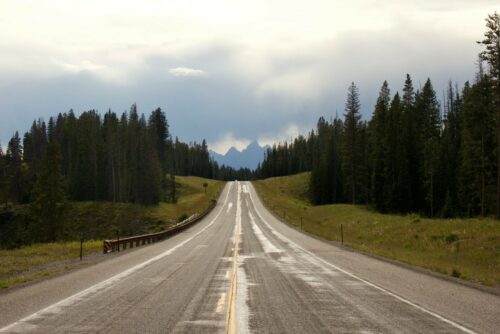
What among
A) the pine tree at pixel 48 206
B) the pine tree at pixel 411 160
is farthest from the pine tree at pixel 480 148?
the pine tree at pixel 48 206

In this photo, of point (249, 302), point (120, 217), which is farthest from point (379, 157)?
point (249, 302)

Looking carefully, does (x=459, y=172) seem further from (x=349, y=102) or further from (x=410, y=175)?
(x=349, y=102)

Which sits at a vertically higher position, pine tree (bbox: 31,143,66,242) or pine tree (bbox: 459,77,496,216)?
pine tree (bbox: 459,77,496,216)

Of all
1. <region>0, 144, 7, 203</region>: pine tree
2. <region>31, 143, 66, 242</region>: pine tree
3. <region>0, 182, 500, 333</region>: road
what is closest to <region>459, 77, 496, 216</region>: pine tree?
<region>0, 182, 500, 333</region>: road

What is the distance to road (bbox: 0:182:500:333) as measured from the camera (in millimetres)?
8539

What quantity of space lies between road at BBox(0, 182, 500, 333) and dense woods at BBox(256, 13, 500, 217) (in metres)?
32.5

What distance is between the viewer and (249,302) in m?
11.0

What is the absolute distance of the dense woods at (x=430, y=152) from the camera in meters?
55.7

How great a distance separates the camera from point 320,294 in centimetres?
1214

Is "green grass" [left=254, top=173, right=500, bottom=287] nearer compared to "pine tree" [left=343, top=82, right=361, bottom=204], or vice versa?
"green grass" [left=254, top=173, right=500, bottom=287]

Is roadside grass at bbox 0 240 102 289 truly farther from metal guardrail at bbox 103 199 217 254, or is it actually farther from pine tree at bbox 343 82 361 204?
pine tree at bbox 343 82 361 204

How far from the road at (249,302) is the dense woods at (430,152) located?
32527 millimetres

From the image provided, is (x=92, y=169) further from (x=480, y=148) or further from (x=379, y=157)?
(x=480, y=148)

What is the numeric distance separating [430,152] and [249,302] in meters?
65.7
